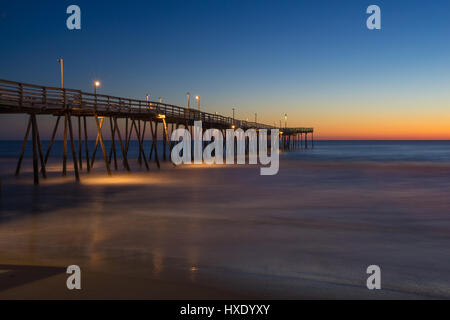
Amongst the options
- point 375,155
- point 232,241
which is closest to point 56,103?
point 232,241

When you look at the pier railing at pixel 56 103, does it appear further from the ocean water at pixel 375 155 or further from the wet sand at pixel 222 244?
the ocean water at pixel 375 155

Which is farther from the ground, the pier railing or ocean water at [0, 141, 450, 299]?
the pier railing

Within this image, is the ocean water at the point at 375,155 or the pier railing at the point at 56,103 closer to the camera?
the pier railing at the point at 56,103

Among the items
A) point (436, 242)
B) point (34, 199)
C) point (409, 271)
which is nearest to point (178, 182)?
point (34, 199)

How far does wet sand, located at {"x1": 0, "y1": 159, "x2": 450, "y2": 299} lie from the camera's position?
5.82 metres

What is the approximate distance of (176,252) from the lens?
7.83 metres

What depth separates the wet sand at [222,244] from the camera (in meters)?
5.82

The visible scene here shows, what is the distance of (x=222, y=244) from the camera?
848 centimetres

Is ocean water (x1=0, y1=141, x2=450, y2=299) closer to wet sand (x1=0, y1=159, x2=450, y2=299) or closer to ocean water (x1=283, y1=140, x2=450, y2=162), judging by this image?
wet sand (x1=0, y1=159, x2=450, y2=299)

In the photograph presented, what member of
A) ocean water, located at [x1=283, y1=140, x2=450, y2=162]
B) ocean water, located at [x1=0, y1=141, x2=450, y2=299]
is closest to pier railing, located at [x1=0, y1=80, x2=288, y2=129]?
ocean water, located at [x1=0, y1=141, x2=450, y2=299]

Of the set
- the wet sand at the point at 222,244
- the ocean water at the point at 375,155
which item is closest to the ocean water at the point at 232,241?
the wet sand at the point at 222,244

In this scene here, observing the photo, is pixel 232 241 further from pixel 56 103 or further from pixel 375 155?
pixel 375 155
